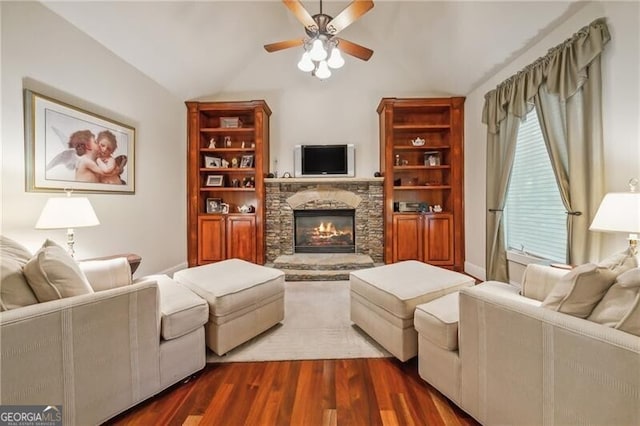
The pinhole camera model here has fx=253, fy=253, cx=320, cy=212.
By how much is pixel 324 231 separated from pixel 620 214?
3487 millimetres

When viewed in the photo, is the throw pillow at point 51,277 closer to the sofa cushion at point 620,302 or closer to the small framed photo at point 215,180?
the sofa cushion at point 620,302

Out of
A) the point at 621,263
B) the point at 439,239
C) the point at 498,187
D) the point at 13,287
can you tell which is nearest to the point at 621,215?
the point at 621,263

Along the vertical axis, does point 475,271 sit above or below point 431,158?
below

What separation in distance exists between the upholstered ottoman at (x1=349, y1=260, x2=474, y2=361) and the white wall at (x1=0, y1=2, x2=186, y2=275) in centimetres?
273

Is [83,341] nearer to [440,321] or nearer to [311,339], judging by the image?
[311,339]

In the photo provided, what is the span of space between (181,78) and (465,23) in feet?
12.4

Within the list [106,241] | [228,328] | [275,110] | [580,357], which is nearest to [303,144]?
[275,110]

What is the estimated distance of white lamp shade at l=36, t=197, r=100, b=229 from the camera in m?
1.88

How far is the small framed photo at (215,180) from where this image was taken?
173 inches

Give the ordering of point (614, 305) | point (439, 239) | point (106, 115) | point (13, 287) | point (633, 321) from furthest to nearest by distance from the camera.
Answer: point (439, 239)
point (106, 115)
point (13, 287)
point (614, 305)
point (633, 321)

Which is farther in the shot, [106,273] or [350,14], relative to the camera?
[350,14]

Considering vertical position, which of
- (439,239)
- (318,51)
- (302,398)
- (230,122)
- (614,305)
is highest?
(230,122)

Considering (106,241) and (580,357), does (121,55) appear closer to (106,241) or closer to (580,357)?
Answer: (106,241)

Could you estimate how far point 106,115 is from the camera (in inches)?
109
